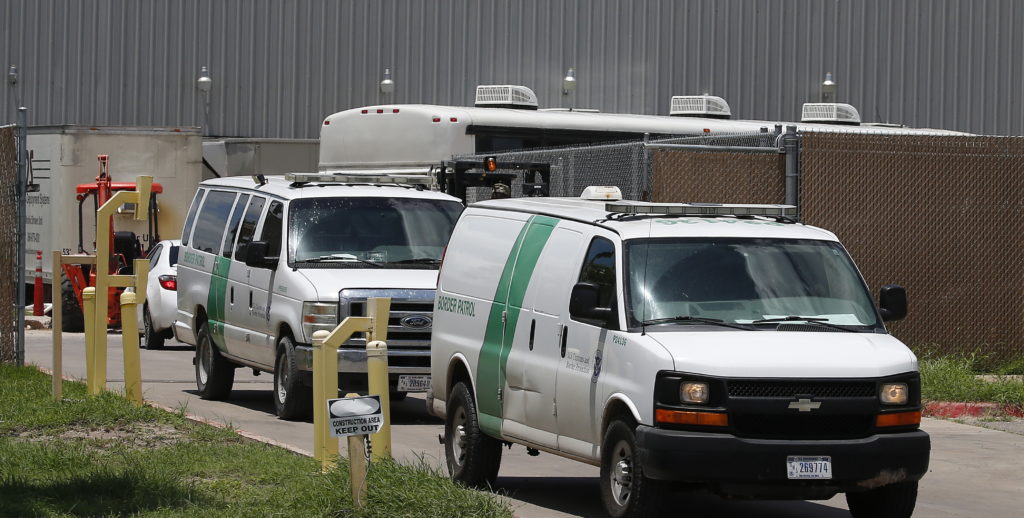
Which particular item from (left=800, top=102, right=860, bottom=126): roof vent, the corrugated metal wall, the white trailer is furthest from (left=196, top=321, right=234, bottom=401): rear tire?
the corrugated metal wall

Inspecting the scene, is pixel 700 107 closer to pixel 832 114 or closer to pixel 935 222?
pixel 832 114

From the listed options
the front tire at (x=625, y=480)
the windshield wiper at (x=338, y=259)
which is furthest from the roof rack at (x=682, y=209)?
the windshield wiper at (x=338, y=259)

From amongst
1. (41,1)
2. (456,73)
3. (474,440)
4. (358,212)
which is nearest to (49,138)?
(41,1)

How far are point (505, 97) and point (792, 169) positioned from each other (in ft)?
26.0

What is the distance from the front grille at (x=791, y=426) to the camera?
8.42 metres

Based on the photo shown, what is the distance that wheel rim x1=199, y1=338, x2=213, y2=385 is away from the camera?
53.7ft

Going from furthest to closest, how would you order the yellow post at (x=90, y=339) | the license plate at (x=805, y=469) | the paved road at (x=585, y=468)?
1. the yellow post at (x=90, y=339)
2. the paved road at (x=585, y=468)
3. the license plate at (x=805, y=469)

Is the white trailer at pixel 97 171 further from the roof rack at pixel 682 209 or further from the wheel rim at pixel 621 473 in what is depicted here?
the wheel rim at pixel 621 473

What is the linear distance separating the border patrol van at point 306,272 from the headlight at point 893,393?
19.9 ft

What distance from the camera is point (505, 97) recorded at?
2366cm

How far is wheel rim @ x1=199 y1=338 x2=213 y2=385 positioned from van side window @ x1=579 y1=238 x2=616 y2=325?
25.1ft

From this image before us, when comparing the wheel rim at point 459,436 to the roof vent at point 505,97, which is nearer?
the wheel rim at point 459,436

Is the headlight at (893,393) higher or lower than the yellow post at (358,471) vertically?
higher

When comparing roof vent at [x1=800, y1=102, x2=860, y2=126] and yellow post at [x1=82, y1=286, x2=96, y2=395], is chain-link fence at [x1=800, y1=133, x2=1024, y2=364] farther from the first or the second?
roof vent at [x1=800, y1=102, x2=860, y2=126]
